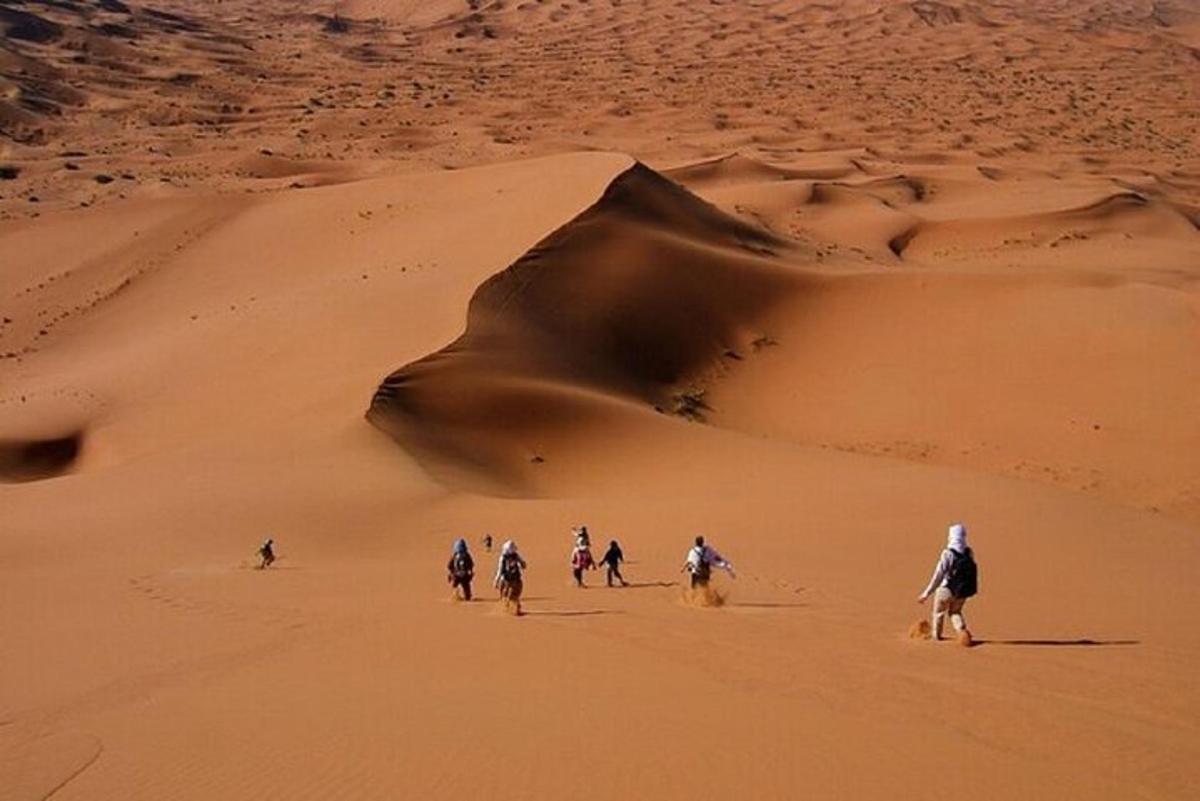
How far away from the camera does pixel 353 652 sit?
9.03m

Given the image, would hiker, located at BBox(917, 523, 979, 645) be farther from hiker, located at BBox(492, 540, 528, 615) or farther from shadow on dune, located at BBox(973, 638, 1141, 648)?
hiker, located at BBox(492, 540, 528, 615)

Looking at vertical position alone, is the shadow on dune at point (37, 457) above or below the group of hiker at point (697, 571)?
above

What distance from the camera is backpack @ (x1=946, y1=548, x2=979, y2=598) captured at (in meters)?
9.36

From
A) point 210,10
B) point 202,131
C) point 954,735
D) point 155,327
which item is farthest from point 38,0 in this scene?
point 954,735

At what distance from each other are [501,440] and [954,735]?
14560 mm

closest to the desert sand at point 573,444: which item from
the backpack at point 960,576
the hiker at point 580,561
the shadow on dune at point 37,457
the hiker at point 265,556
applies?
the shadow on dune at point 37,457

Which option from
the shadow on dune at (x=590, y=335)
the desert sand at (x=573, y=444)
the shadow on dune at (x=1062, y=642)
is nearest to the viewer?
the desert sand at (x=573, y=444)

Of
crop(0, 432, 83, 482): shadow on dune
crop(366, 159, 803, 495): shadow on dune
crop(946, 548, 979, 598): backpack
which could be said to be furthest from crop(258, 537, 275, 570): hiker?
crop(0, 432, 83, 482): shadow on dune

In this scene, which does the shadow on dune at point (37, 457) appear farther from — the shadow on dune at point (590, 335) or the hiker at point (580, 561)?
the hiker at point (580, 561)

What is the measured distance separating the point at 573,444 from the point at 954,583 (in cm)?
1170

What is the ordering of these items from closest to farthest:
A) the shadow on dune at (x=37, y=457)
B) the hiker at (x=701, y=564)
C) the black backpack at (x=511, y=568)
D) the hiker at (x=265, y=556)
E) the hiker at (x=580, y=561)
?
Result: the black backpack at (x=511, y=568) → the hiker at (x=701, y=564) → the hiker at (x=580, y=561) → the hiker at (x=265, y=556) → the shadow on dune at (x=37, y=457)

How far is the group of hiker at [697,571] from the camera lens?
30.8 ft

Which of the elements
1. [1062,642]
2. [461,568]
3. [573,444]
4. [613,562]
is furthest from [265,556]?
[1062,642]

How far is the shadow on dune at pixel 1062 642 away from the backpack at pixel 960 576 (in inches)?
15.6
